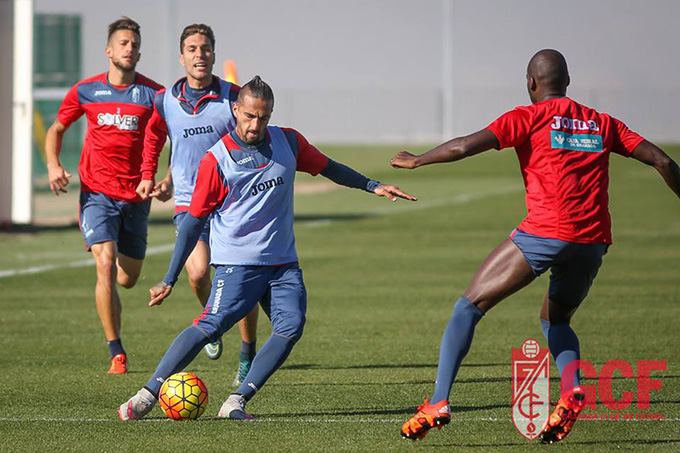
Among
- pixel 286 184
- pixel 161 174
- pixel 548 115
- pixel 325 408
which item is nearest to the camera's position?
pixel 548 115

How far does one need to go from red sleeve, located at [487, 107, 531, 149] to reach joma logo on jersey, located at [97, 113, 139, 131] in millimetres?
4410

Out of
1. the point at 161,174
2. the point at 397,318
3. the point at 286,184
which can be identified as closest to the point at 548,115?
the point at 286,184

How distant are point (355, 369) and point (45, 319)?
4.56 metres

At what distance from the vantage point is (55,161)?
11.4m

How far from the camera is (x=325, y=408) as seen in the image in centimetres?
888

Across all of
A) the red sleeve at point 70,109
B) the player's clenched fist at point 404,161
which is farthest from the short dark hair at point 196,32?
the player's clenched fist at point 404,161

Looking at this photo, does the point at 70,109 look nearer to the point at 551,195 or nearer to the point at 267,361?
the point at 267,361

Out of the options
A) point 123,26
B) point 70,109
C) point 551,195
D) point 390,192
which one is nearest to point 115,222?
point 70,109

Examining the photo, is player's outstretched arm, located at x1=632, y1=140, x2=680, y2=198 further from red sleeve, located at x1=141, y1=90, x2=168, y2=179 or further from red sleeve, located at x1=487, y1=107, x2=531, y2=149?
red sleeve, located at x1=141, y1=90, x2=168, y2=179

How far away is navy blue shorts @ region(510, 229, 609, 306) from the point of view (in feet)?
24.9

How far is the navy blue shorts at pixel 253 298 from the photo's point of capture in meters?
8.18

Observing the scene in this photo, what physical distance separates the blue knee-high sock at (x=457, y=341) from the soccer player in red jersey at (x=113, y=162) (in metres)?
4.02

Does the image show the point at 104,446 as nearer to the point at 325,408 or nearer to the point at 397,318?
the point at 325,408

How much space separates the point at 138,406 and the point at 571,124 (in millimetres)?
3169
